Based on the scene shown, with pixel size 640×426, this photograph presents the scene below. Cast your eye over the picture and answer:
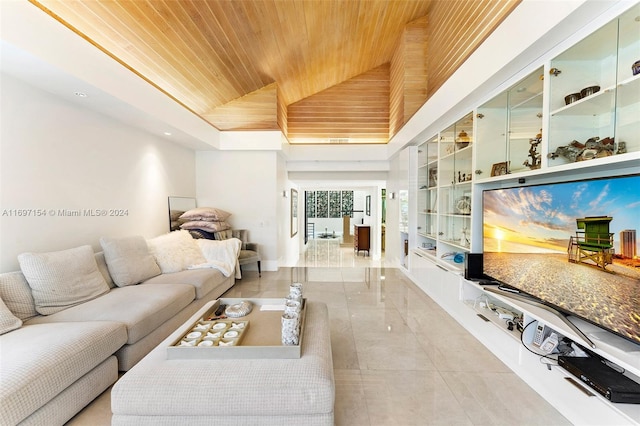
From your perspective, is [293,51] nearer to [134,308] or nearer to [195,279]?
[195,279]

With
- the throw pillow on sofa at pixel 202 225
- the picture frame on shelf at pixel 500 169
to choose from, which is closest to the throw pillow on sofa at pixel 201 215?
the throw pillow on sofa at pixel 202 225

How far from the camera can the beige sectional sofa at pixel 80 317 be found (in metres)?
1.47

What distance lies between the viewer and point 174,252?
145 inches

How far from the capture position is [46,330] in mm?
1843

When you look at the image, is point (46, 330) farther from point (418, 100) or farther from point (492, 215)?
point (418, 100)

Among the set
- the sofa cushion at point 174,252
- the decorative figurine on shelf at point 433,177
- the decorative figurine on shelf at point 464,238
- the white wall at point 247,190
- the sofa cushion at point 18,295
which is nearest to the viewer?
the sofa cushion at point 18,295

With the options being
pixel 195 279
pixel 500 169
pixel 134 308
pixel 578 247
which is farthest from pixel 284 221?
pixel 578 247

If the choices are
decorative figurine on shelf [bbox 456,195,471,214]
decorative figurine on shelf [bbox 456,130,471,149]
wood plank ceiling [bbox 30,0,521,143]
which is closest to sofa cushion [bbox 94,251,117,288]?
wood plank ceiling [bbox 30,0,521,143]

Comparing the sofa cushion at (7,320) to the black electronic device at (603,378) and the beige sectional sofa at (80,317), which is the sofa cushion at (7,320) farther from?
the black electronic device at (603,378)

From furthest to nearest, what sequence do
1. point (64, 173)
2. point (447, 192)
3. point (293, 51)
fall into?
point (293, 51), point (447, 192), point (64, 173)

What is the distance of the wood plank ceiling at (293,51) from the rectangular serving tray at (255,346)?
2.72 metres

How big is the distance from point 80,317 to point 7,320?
1.26 feet

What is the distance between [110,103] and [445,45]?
4.49m

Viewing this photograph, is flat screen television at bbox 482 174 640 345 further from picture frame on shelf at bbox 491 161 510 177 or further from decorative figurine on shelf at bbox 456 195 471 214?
decorative figurine on shelf at bbox 456 195 471 214
